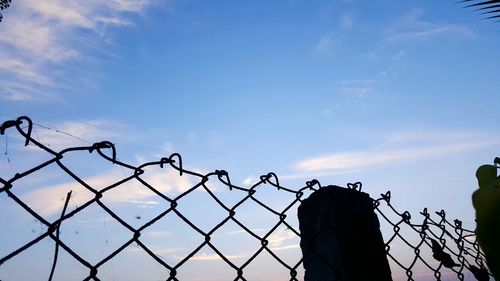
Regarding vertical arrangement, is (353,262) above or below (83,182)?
below

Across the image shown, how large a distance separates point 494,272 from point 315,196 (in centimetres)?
106

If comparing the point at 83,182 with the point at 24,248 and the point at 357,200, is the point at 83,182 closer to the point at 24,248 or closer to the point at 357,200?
the point at 24,248

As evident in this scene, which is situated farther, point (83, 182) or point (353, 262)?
point (353, 262)

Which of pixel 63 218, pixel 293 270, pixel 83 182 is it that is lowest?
pixel 293 270

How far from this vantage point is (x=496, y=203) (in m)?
0.92

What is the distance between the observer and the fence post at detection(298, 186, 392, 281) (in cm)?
188

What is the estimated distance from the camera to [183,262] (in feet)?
4.58

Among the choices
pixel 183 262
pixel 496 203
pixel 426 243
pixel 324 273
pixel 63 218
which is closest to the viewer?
pixel 496 203

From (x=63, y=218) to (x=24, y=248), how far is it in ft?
0.42

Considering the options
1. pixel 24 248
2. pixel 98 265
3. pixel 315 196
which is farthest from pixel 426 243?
pixel 24 248

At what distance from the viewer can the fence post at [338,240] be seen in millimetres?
1880

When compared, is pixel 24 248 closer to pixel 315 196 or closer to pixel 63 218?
pixel 63 218

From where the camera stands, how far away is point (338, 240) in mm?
1899

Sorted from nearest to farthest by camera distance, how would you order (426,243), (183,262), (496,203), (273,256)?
(496,203) < (183,262) < (273,256) < (426,243)
